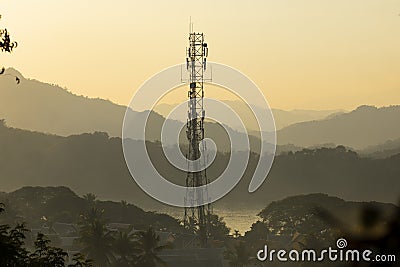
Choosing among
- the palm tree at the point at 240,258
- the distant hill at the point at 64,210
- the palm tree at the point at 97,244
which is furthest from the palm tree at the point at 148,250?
the distant hill at the point at 64,210

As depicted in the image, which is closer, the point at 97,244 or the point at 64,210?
the point at 97,244

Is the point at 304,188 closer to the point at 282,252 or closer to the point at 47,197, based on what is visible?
the point at 47,197

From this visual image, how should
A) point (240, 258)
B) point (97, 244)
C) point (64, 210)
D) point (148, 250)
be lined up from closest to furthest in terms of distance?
point (97, 244)
point (148, 250)
point (240, 258)
point (64, 210)

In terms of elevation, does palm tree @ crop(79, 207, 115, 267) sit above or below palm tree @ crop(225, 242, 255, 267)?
above

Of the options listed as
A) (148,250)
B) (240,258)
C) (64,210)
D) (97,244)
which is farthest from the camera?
(64,210)

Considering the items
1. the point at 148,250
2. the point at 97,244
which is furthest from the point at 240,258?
the point at 97,244

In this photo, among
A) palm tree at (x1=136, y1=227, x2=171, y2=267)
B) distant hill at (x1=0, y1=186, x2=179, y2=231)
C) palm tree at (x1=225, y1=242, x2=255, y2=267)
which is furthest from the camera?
distant hill at (x1=0, y1=186, x2=179, y2=231)

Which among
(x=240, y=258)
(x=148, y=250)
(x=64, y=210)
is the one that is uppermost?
(x=64, y=210)

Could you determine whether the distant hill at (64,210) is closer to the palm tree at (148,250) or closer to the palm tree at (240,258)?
the palm tree at (240,258)

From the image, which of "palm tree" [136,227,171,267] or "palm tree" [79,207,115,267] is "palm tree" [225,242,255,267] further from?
"palm tree" [79,207,115,267]

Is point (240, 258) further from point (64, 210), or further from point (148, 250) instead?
point (64, 210)

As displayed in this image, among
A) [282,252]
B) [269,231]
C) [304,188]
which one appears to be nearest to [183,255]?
[282,252]

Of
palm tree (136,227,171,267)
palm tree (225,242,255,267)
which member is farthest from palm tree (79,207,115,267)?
palm tree (225,242,255,267)

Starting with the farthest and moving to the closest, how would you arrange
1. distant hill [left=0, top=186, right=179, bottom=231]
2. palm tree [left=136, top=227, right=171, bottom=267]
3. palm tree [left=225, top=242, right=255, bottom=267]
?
distant hill [left=0, top=186, right=179, bottom=231] → palm tree [left=225, top=242, right=255, bottom=267] → palm tree [left=136, top=227, right=171, bottom=267]
